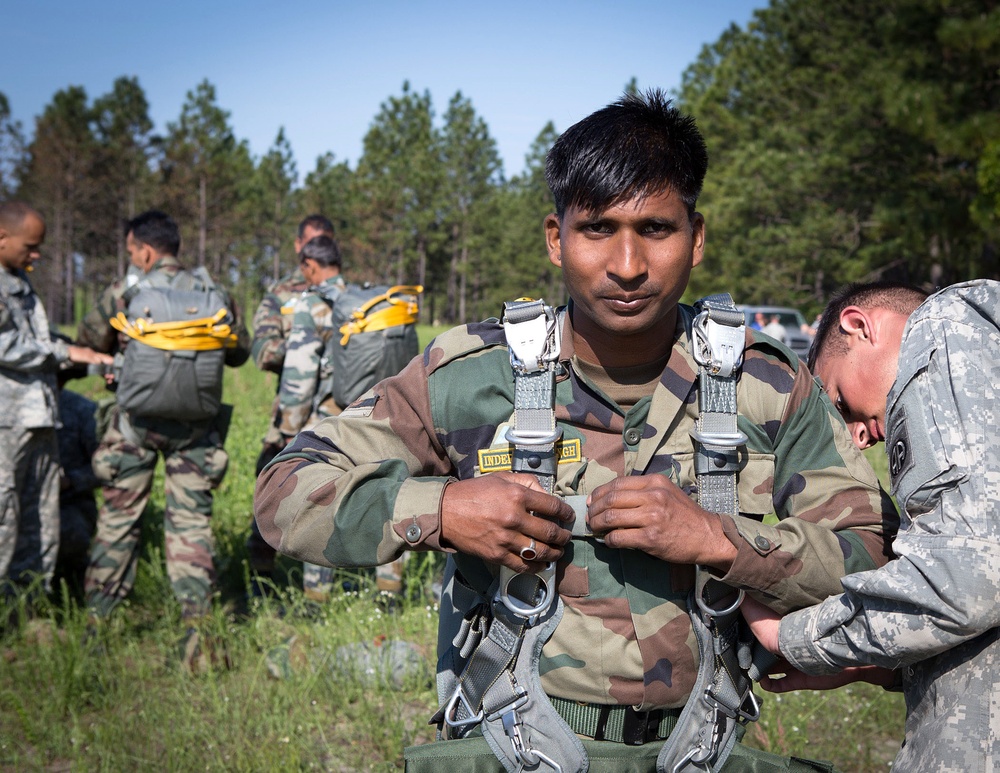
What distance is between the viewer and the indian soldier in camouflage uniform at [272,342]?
5.50m

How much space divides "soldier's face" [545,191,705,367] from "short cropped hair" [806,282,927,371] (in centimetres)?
50

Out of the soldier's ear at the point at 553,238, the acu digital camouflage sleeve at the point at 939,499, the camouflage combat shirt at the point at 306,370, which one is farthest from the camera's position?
the camouflage combat shirt at the point at 306,370

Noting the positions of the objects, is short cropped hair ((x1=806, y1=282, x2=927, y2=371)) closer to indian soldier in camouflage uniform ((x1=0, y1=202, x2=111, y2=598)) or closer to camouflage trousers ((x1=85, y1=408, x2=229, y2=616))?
camouflage trousers ((x1=85, y1=408, x2=229, y2=616))

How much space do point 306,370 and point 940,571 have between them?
4.63 meters

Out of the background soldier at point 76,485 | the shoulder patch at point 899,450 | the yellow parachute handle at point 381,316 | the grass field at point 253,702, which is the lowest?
the grass field at point 253,702

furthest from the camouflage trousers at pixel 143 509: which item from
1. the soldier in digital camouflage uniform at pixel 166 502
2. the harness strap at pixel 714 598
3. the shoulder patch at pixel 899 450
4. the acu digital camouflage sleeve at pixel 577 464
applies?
the shoulder patch at pixel 899 450

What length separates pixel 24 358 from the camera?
445 centimetres

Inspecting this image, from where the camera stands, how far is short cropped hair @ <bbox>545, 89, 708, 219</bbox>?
169 centimetres

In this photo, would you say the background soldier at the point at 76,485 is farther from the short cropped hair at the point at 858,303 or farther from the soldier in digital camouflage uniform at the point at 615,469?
the short cropped hair at the point at 858,303

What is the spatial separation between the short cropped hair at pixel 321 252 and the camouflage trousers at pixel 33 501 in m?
1.98

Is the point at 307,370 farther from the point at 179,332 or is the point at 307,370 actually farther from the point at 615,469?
the point at 615,469

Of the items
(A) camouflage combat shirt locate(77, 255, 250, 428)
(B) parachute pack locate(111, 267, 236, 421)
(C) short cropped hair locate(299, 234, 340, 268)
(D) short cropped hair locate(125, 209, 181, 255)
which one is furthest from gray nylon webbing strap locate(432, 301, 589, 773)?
(C) short cropped hair locate(299, 234, 340, 268)

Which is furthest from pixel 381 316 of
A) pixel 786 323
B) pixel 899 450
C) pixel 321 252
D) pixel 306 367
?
pixel 786 323

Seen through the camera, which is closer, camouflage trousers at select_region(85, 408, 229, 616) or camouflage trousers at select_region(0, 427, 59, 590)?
camouflage trousers at select_region(0, 427, 59, 590)
